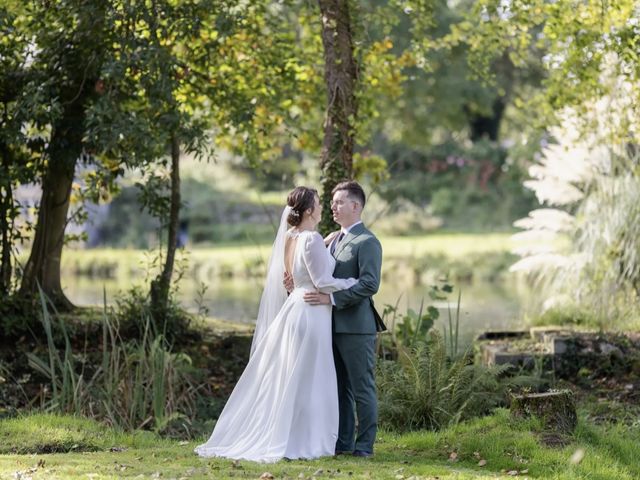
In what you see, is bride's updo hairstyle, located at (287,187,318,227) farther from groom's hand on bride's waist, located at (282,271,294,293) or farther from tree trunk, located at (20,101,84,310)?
tree trunk, located at (20,101,84,310)

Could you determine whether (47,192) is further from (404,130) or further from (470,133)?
(470,133)

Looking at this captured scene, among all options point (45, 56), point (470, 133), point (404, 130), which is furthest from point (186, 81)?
point (470, 133)

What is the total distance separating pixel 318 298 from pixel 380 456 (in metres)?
1.11

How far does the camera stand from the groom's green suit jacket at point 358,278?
6496 millimetres

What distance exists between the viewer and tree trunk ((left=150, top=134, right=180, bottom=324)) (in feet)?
36.1

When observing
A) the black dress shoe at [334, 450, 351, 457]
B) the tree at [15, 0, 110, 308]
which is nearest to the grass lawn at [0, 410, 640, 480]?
the black dress shoe at [334, 450, 351, 457]

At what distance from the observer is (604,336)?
10.2m

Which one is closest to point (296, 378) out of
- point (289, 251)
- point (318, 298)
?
point (318, 298)

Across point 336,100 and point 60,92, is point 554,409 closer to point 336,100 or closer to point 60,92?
point 336,100

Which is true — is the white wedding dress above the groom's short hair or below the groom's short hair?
below

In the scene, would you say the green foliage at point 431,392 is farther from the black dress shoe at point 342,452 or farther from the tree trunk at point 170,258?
the tree trunk at point 170,258

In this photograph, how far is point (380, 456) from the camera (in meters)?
6.78

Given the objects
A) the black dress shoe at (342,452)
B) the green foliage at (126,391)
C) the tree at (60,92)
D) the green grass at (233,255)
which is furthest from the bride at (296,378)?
the green grass at (233,255)

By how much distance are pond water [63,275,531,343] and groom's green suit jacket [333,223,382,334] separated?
19.4 ft
